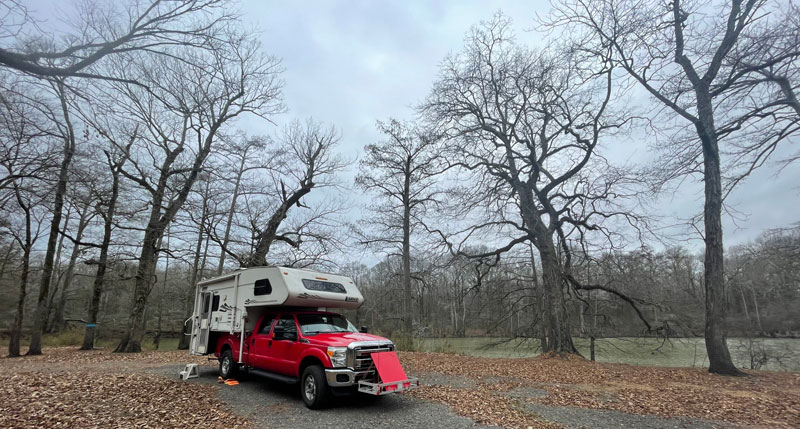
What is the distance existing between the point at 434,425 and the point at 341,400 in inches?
97.2

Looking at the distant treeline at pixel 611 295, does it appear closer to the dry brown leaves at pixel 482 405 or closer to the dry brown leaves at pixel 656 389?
the dry brown leaves at pixel 656 389

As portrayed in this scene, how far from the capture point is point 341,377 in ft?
22.4

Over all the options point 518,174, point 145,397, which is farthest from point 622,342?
point 145,397

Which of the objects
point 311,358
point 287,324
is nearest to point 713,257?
point 311,358

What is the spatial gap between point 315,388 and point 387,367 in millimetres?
1378

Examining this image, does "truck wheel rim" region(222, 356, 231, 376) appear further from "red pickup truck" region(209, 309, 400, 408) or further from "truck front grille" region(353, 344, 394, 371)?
"truck front grille" region(353, 344, 394, 371)

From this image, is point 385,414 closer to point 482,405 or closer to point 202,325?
point 482,405

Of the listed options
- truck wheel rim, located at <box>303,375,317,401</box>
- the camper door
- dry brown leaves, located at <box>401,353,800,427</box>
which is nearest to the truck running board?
truck wheel rim, located at <box>303,375,317,401</box>

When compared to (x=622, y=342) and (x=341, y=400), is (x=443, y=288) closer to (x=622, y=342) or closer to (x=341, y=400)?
(x=622, y=342)

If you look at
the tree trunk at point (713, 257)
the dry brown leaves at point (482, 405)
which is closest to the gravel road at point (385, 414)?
the dry brown leaves at point (482, 405)

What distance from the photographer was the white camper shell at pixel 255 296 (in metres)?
8.53

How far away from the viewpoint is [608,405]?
724 cm

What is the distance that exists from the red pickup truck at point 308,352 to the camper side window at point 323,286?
0.58 metres

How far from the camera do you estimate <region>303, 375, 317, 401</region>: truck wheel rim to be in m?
7.06
